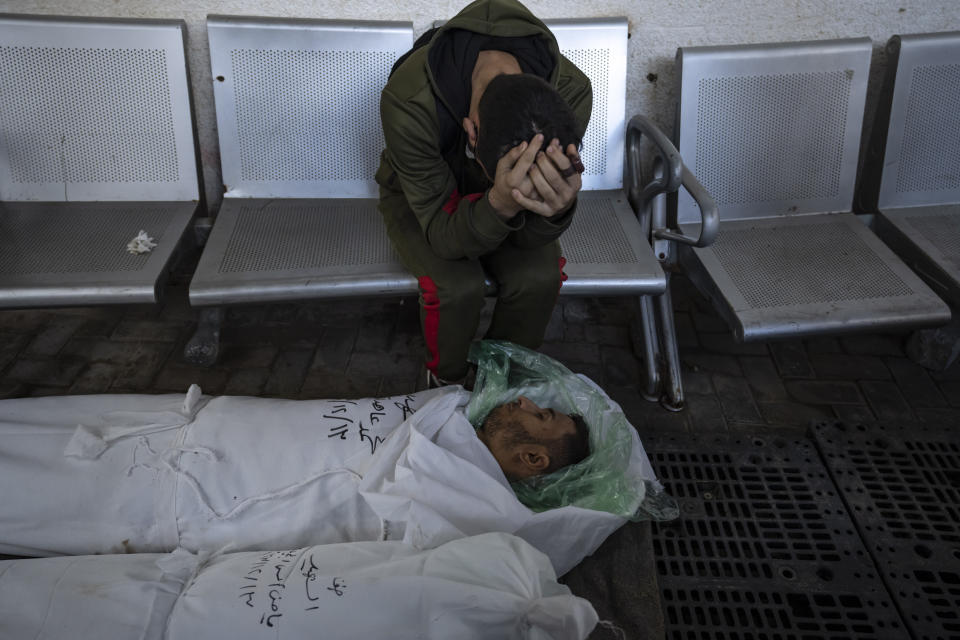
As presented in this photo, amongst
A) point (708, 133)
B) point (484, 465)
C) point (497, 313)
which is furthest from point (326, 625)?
point (708, 133)

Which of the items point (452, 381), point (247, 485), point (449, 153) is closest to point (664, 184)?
point (449, 153)

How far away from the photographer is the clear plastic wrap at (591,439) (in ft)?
6.05

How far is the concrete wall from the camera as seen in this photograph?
281 cm

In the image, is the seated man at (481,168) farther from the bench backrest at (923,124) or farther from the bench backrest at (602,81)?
the bench backrest at (923,124)

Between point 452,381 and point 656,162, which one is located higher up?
point 656,162

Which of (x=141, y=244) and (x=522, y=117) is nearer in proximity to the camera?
(x=522, y=117)

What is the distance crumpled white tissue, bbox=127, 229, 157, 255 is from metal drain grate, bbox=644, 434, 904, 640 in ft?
5.70

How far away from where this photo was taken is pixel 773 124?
2.81 m

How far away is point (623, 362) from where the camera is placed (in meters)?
2.88

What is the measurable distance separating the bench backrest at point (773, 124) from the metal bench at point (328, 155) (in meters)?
0.28

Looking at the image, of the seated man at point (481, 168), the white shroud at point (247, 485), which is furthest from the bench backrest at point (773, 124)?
the white shroud at point (247, 485)

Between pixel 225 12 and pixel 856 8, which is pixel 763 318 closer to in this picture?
pixel 856 8

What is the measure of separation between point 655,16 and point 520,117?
5.12ft

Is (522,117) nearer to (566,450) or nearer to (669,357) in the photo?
(566,450)
